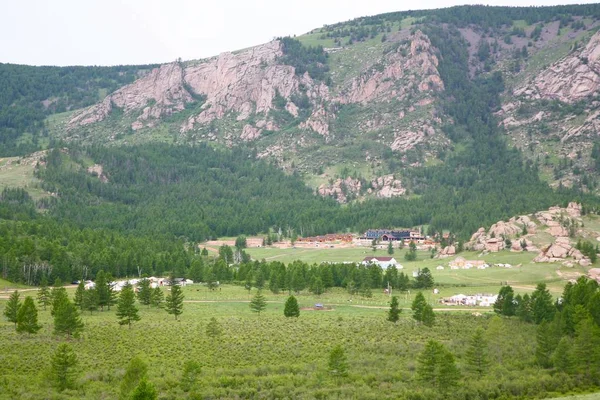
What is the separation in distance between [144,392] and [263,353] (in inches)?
934

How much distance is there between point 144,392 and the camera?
152ft

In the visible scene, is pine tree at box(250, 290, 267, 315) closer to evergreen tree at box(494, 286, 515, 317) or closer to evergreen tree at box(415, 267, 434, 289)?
evergreen tree at box(494, 286, 515, 317)

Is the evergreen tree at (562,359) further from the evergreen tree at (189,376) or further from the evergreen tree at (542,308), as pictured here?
the evergreen tree at (189,376)

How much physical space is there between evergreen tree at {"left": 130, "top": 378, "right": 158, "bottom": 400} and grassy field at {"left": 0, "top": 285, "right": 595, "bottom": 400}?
783cm

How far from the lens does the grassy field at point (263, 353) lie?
5669cm

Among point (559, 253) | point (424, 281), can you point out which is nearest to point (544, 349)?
point (424, 281)

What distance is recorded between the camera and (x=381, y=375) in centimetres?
6134

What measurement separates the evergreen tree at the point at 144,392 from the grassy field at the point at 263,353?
7.83m

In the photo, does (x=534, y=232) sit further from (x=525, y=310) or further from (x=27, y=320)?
(x=27, y=320)

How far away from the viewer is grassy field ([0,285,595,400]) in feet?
186

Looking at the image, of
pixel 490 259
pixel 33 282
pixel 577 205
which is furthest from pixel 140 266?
pixel 577 205

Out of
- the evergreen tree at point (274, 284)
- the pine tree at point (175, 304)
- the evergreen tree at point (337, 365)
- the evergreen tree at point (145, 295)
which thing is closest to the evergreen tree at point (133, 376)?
the evergreen tree at point (337, 365)

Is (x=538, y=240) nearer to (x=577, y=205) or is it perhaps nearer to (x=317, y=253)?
(x=577, y=205)

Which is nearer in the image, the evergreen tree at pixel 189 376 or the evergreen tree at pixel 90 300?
the evergreen tree at pixel 189 376
